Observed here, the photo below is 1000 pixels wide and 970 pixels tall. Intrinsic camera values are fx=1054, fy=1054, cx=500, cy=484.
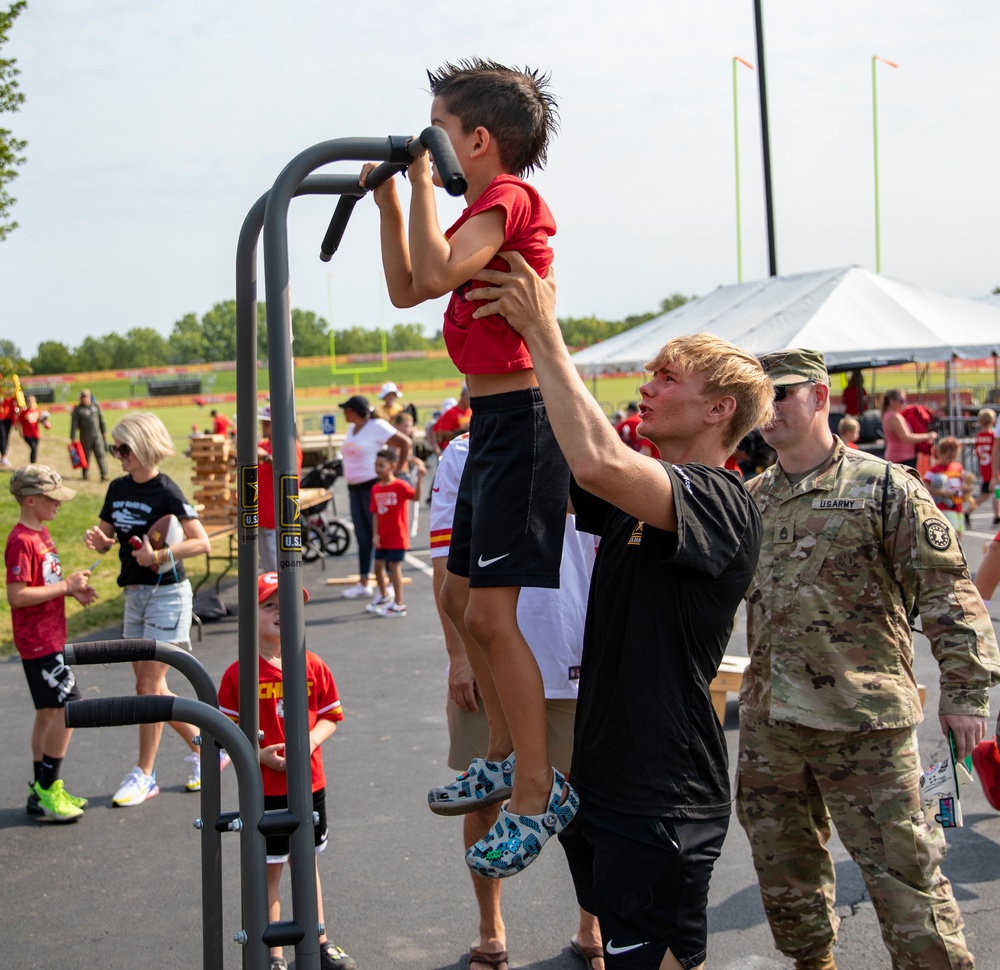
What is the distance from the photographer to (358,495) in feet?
37.0

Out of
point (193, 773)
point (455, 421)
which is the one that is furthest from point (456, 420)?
point (193, 773)

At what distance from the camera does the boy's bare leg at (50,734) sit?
5.45 m

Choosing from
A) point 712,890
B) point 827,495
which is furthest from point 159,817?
point 827,495

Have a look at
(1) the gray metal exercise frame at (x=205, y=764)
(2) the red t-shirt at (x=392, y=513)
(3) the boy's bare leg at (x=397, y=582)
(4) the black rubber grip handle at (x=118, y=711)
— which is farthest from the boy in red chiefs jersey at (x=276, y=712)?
(3) the boy's bare leg at (x=397, y=582)

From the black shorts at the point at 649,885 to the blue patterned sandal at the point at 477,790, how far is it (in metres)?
0.30

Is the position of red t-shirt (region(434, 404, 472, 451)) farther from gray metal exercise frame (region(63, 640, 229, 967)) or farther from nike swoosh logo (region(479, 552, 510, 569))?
nike swoosh logo (region(479, 552, 510, 569))

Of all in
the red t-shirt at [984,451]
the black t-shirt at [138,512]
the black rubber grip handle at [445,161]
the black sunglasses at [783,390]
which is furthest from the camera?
the red t-shirt at [984,451]

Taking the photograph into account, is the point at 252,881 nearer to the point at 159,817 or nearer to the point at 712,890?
the point at 712,890

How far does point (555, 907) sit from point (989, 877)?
184 centimetres

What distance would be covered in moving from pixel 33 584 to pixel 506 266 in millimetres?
4116

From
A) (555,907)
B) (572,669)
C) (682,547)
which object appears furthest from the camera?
(555,907)

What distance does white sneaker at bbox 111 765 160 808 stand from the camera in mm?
5645

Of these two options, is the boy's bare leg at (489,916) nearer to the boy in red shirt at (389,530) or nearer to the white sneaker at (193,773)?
the white sneaker at (193,773)

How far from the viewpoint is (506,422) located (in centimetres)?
235
